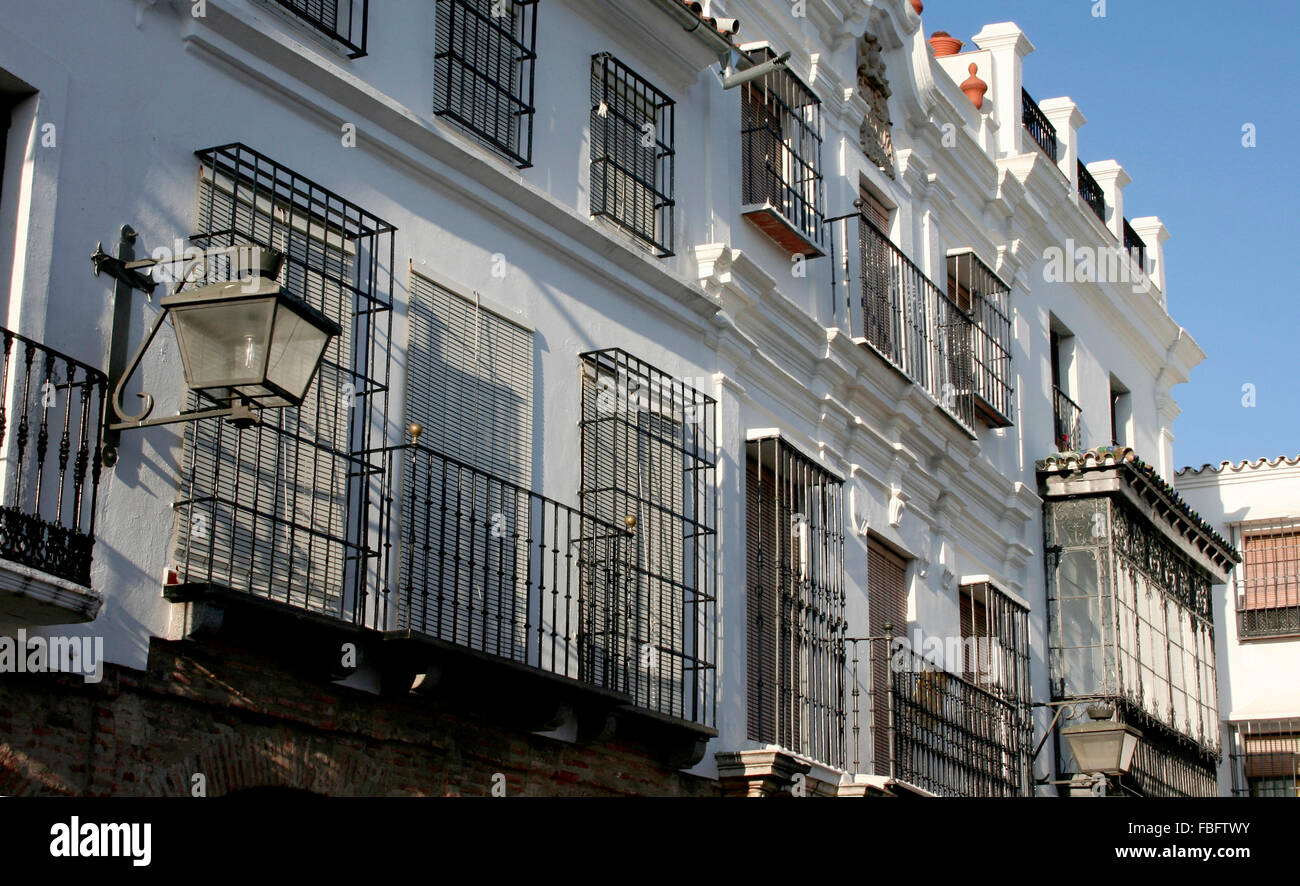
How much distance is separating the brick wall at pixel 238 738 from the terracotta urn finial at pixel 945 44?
10.6 metres

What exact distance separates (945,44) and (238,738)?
41.4 feet

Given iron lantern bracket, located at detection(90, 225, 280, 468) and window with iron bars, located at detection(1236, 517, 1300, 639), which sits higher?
window with iron bars, located at detection(1236, 517, 1300, 639)

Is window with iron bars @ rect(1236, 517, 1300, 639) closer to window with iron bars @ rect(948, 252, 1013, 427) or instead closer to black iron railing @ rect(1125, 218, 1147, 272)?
black iron railing @ rect(1125, 218, 1147, 272)

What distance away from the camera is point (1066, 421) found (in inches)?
734

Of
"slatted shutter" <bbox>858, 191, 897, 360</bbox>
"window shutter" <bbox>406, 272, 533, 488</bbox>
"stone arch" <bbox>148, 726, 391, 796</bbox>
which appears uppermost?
"slatted shutter" <bbox>858, 191, 897, 360</bbox>

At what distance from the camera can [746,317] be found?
12992 millimetres

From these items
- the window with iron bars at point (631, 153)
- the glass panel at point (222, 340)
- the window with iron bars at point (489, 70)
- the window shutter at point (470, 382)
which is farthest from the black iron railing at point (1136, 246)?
the glass panel at point (222, 340)

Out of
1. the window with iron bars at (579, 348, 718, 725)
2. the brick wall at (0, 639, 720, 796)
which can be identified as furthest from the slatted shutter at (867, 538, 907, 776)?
the brick wall at (0, 639, 720, 796)

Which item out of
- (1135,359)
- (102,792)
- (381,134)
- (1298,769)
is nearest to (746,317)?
(381,134)

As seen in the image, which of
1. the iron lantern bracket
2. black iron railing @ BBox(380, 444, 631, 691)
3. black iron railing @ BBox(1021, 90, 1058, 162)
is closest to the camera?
the iron lantern bracket

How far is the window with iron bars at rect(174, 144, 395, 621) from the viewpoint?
844cm

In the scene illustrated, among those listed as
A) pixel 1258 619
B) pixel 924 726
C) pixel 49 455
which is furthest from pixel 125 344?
pixel 1258 619

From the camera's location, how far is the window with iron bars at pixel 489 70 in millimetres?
10547

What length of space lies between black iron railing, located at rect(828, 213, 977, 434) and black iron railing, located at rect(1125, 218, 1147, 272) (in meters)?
5.71
